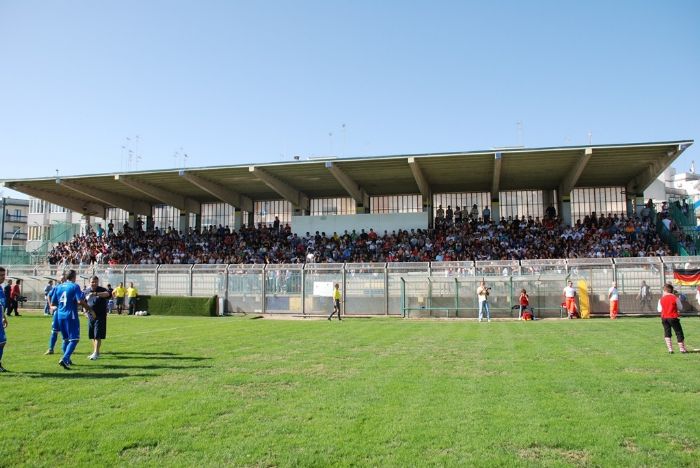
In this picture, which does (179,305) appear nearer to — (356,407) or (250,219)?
(250,219)

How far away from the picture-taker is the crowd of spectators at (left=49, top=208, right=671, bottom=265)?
34156 millimetres

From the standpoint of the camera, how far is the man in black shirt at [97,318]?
11.7m

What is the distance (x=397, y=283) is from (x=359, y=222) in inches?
514

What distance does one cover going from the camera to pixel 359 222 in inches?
1592

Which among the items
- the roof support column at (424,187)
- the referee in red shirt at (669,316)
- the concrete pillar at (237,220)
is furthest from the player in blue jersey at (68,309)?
the concrete pillar at (237,220)

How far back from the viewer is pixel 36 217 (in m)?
71.4

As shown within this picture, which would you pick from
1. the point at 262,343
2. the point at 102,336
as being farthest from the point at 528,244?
the point at 102,336

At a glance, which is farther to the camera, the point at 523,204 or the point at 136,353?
the point at 523,204

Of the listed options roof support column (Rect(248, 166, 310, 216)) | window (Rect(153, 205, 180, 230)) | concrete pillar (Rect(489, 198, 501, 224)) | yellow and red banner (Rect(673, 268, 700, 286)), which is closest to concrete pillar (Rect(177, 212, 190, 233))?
window (Rect(153, 205, 180, 230))

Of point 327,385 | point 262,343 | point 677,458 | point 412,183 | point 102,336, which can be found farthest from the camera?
point 412,183

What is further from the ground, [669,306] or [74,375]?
[669,306]

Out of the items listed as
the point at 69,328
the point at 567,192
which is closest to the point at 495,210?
the point at 567,192

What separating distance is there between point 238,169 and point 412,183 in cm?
1265

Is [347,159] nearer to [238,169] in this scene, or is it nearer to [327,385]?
[238,169]
